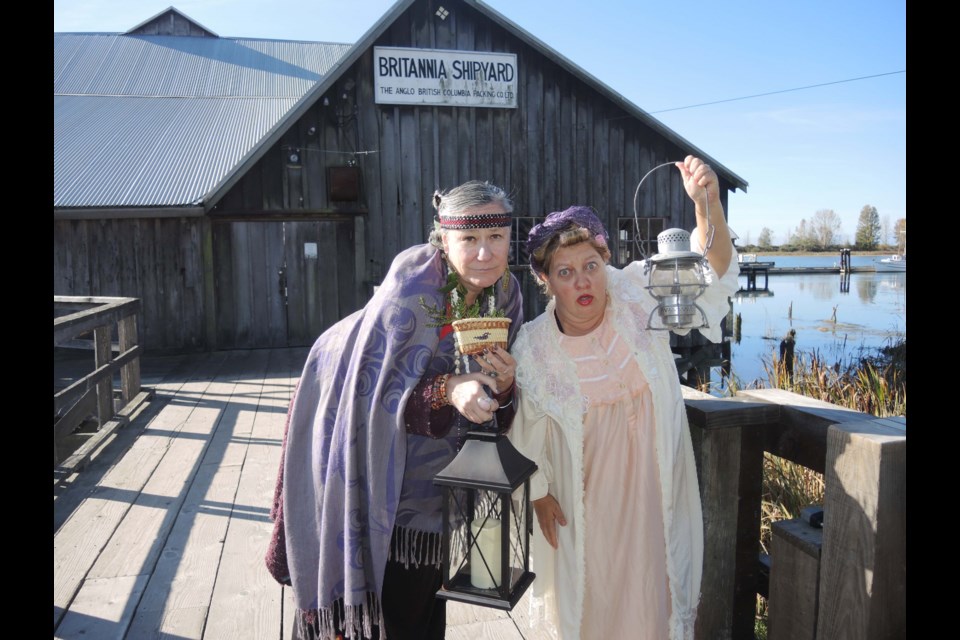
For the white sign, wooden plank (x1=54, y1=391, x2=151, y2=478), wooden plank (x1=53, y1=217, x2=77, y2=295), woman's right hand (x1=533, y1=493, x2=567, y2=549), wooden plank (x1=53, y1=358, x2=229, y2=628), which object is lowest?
wooden plank (x1=53, y1=358, x2=229, y2=628)

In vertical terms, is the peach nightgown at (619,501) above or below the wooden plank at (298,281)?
below

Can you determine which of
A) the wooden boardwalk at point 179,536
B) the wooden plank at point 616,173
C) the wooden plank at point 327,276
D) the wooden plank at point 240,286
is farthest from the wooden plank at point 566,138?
the wooden boardwalk at point 179,536

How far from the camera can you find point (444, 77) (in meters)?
9.66

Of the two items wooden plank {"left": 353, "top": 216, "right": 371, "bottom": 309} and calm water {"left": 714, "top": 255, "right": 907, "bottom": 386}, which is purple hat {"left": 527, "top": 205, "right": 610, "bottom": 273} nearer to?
calm water {"left": 714, "top": 255, "right": 907, "bottom": 386}

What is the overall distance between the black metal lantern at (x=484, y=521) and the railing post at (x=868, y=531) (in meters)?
0.73

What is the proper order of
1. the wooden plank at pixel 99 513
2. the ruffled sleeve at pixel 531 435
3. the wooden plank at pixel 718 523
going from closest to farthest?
1. the ruffled sleeve at pixel 531 435
2. the wooden plank at pixel 718 523
3. the wooden plank at pixel 99 513

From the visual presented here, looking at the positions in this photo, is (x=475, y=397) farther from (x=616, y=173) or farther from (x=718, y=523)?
→ (x=616, y=173)

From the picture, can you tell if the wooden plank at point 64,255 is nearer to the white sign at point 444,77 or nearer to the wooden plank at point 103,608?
A: the white sign at point 444,77

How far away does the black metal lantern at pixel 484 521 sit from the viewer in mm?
1677

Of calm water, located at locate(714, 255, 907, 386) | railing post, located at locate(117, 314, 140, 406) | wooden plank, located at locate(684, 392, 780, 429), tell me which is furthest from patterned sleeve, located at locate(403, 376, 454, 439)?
calm water, located at locate(714, 255, 907, 386)

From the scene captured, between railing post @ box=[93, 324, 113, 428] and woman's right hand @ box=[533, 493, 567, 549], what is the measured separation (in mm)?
4610

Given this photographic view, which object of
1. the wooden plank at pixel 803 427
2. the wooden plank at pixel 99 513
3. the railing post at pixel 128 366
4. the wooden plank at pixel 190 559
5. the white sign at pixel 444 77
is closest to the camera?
the wooden plank at pixel 803 427

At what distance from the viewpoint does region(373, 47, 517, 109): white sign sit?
375 inches
